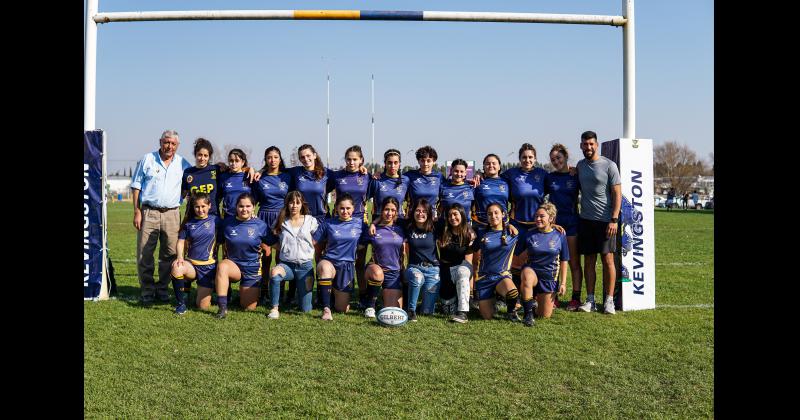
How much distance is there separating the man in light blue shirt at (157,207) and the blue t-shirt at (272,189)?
0.88 meters

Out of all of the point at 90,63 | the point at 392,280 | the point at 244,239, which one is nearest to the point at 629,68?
the point at 392,280

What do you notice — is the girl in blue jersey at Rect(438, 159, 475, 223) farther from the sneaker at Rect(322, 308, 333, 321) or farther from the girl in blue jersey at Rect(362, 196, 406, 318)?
the sneaker at Rect(322, 308, 333, 321)

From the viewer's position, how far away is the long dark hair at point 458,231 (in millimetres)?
5457

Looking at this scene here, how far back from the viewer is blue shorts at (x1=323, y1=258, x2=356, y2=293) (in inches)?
217

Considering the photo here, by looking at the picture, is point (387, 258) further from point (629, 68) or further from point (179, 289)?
point (629, 68)

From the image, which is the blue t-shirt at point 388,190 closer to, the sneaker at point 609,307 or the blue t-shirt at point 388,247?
the blue t-shirt at point 388,247

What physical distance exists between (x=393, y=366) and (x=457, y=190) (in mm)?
2432

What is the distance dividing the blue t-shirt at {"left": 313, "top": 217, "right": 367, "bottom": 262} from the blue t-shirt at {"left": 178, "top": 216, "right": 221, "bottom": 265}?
1053mm

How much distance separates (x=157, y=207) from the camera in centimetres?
596

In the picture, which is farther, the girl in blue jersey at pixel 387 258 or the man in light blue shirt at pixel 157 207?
the man in light blue shirt at pixel 157 207

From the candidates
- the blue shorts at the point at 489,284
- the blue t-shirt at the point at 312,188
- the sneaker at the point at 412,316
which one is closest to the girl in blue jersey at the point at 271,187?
the blue t-shirt at the point at 312,188
